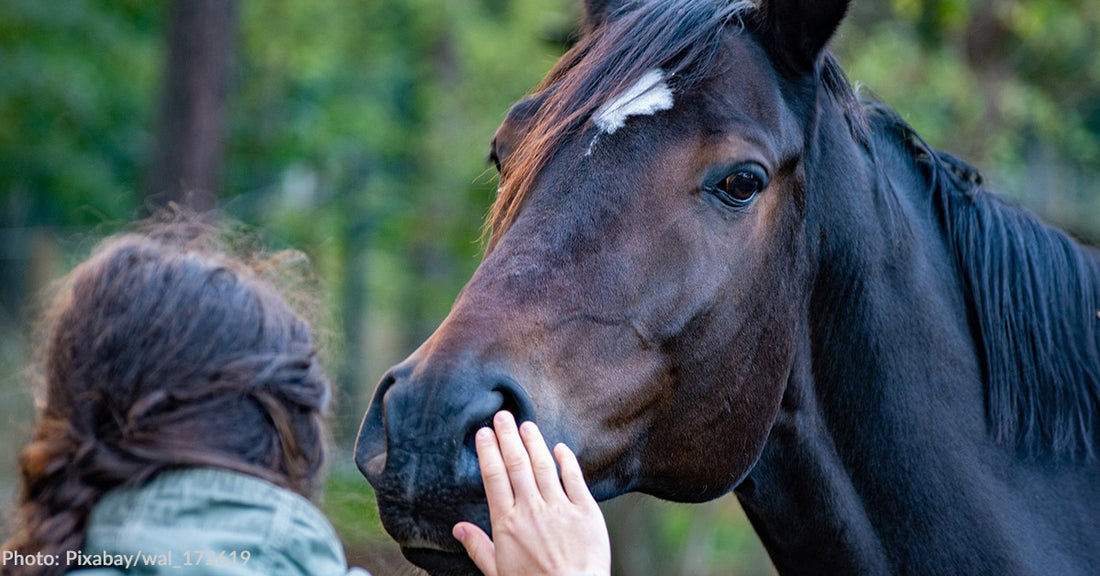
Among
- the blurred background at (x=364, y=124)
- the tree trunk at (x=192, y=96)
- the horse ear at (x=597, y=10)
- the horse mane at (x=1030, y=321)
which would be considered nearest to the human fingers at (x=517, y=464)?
the horse mane at (x=1030, y=321)

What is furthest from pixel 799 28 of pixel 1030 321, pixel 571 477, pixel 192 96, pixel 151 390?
pixel 192 96

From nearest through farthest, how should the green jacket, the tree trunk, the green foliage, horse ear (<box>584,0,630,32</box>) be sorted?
the green jacket → horse ear (<box>584,0,630,32</box>) → the tree trunk → the green foliage

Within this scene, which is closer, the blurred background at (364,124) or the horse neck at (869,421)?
the horse neck at (869,421)

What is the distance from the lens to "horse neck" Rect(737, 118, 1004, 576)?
253 centimetres

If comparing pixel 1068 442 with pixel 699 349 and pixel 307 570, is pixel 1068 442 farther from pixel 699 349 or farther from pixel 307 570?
pixel 307 570

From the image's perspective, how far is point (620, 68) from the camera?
8.12 feet

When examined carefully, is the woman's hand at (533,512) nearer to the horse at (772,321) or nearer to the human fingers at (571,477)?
the human fingers at (571,477)

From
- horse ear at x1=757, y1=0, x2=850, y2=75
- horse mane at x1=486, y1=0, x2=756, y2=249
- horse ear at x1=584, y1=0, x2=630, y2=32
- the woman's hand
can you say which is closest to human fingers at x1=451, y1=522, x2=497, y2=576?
the woman's hand

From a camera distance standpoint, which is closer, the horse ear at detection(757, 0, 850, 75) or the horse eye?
the horse eye

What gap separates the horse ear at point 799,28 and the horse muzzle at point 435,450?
1173mm

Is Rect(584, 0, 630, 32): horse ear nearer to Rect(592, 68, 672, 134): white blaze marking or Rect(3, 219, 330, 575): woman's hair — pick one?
Rect(592, 68, 672, 134): white blaze marking

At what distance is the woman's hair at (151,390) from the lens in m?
1.89

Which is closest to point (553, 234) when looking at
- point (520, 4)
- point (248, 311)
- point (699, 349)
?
point (699, 349)

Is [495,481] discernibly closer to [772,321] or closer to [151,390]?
[151,390]
